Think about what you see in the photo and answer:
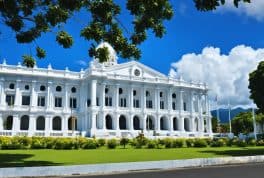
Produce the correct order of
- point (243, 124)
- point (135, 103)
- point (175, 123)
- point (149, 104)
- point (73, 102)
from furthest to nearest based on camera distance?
point (243, 124), point (175, 123), point (149, 104), point (135, 103), point (73, 102)

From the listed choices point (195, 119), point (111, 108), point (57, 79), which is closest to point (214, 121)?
point (195, 119)

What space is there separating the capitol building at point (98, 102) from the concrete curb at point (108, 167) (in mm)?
32906

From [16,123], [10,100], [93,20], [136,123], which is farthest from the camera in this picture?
[136,123]

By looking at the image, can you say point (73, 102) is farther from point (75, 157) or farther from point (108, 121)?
point (75, 157)

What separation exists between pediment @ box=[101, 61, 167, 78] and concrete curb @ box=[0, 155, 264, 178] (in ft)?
140

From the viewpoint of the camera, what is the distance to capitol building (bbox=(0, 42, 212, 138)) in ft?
190

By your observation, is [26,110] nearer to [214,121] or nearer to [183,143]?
[183,143]

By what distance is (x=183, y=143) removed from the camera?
38969mm

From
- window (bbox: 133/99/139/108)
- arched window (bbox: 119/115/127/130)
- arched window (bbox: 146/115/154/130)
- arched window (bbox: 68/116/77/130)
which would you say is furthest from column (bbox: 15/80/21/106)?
arched window (bbox: 146/115/154/130)

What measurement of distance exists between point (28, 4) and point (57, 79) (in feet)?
149

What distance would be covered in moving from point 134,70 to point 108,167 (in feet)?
163

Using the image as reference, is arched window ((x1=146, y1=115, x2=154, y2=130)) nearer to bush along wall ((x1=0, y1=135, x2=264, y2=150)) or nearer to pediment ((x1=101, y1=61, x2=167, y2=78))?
pediment ((x1=101, y1=61, x2=167, y2=78))

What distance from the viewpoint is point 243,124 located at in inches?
3600

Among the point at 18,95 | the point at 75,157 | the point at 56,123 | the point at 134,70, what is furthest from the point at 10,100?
the point at 75,157
